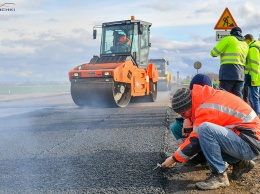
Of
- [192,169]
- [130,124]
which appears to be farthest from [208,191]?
[130,124]

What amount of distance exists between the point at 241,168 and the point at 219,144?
51cm

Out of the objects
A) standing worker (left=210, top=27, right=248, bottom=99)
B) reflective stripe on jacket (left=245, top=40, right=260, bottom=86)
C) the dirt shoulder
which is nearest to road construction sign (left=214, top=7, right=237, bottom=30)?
reflective stripe on jacket (left=245, top=40, right=260, bottom=86)

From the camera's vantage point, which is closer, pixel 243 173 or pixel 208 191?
pixel 208 191

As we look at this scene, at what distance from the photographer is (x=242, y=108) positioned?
2.82 metres

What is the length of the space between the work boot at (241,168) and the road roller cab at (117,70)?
651 cm

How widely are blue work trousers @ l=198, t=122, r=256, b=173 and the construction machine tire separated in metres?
6.80

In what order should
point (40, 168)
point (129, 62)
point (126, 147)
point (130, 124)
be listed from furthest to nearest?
point (129, 62), point (130, 124), point (126, 147), point (40, 168)

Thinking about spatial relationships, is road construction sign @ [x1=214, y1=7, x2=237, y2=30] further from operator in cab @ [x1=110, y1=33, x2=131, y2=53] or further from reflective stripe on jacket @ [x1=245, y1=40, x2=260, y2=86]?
operator in cab @ [x1=110, y1=33, x2=131, y2=53]

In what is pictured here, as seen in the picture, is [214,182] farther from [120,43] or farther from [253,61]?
[120,43]

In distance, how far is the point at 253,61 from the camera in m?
6.20

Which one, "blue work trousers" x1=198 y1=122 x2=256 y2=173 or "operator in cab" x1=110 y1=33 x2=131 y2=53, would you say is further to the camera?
"operator in cab" x1=110 y1=33 x2=131 y2=53

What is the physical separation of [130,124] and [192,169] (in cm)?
306

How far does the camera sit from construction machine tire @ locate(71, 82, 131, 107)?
31.6 feet

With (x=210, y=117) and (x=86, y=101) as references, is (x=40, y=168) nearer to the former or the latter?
(x=210, y=117)
